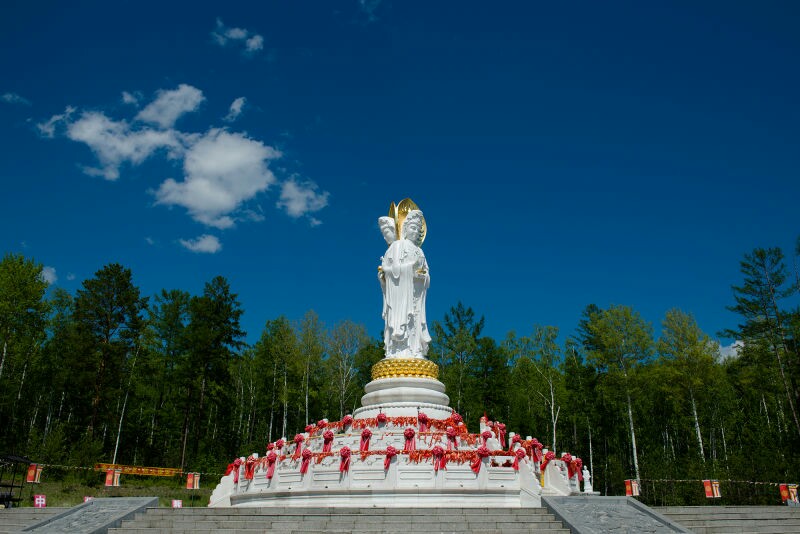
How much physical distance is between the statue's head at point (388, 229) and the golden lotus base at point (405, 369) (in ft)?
16.0

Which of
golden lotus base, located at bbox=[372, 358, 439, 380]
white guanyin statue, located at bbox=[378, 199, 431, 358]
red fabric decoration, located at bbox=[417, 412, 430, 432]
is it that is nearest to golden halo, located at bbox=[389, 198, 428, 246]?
white guanyin statue, located at bbox=[378, 199, 431, 358]

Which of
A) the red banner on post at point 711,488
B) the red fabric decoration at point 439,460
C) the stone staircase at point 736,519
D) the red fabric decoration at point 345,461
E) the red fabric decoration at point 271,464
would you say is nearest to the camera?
the stone staircase at point 736,519

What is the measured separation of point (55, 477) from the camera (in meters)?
24.4

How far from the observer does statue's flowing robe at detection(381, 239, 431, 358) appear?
19562mm

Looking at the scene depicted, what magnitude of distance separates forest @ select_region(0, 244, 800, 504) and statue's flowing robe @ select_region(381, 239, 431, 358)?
12.2 m

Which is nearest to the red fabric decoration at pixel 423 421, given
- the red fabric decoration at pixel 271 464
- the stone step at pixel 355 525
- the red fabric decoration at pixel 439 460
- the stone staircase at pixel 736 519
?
the red fabric decoration at pixel 439 460

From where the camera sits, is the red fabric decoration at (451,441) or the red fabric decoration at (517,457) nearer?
the red fabric decoration at (517,457)

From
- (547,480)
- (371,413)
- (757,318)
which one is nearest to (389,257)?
(371,413)

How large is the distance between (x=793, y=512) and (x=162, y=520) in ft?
41.6

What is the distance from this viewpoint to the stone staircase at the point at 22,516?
12117 mm

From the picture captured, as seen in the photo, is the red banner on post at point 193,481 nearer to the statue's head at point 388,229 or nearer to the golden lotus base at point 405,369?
the golden lotus base at point 405,369

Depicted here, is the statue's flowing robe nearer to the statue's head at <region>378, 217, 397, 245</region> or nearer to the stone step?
the statue's head at <region>378, 217, 397, 245</region>

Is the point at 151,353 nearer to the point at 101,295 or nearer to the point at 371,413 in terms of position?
the point at 101,295

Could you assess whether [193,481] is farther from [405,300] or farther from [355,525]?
[355,525]
